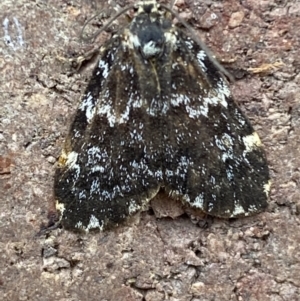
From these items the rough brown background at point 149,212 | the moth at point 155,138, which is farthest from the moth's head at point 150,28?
the rough brown background at point 149,212

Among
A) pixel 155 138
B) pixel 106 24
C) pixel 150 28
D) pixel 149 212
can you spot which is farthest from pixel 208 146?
pixel 106 24

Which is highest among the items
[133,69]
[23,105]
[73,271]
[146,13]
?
[146,13]

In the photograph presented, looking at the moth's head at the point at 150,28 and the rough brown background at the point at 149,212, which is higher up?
the moth's head at the point at 150,28

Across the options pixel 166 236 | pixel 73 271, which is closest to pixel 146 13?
pixel 166 236

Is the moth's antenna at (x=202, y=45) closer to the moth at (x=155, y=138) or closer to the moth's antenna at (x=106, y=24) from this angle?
the moth at (x=155, y=138)

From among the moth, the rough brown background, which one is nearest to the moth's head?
the moth

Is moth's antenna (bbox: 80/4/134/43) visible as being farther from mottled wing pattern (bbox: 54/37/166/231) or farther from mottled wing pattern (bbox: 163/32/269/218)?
mottled wing pattern (bbox: 163/32/269/218)

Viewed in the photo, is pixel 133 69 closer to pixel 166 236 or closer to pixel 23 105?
pixel 23 105

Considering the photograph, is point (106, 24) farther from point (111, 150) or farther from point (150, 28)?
point (111, 150)
